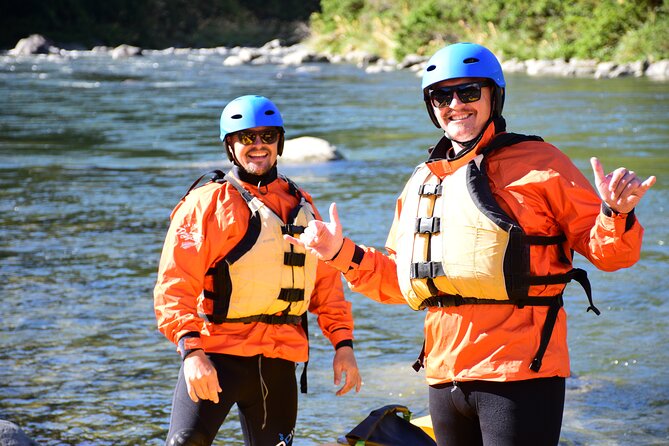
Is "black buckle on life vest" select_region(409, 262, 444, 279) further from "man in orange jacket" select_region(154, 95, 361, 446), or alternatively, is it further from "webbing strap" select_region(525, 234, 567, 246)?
"man in orange jacket" select_region(154, 95, 361, 446)

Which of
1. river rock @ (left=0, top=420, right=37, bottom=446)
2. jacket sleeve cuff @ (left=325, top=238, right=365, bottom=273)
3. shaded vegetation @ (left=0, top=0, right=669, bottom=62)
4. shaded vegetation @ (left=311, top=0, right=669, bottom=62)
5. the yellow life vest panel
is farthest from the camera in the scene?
shaded vegetation @ (left=0, top=0, right=669, bottom=62)

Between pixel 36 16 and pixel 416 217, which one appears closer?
pixel 416 217

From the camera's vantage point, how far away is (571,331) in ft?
24.1

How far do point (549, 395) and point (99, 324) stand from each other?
5091 mm

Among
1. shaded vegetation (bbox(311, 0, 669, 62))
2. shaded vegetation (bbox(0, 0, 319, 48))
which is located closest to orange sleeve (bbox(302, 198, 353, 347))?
shaded vegetation (bbox(311, 0, 669, 62))

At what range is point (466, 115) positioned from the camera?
3076 millimetres

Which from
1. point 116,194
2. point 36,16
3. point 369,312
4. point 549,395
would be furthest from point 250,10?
point 549,395

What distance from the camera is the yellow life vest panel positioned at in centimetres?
356

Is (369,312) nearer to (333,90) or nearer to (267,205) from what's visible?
(267,205)

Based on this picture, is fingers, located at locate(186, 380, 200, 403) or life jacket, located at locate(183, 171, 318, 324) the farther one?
life jacket, located at locate(183, 171, 318, 324)

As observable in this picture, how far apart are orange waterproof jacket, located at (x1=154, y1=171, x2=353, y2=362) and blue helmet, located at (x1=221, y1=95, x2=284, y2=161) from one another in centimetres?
20

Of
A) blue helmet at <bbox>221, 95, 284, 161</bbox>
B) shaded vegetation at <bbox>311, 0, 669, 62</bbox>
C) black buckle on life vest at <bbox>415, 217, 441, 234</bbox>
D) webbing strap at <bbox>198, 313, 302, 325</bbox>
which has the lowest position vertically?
webbing strap at <bbox>198, 313, 302, 325</bbox>

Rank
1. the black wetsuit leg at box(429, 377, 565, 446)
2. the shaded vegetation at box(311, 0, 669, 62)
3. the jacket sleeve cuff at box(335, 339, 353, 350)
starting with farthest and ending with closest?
1. the shaded vegetation at box(311, 0, 669, 62)
2. the jacket sleeve cuff at box(335, 339, 353, 350)
3. the black wetsuit leg at box(429, 377, 565, 446)

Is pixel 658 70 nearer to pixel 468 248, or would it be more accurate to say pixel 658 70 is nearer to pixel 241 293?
pixel 241 293
